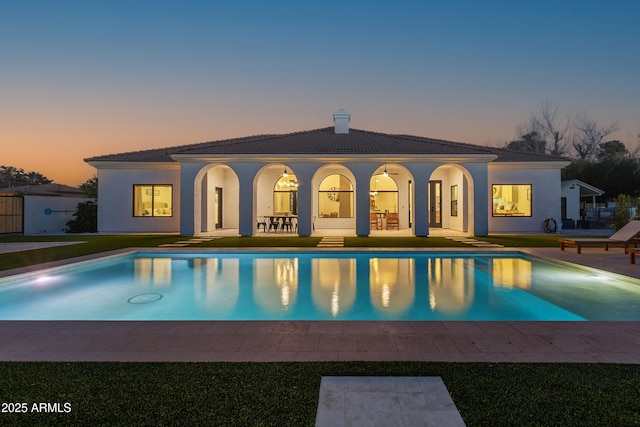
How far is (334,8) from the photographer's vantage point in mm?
16297

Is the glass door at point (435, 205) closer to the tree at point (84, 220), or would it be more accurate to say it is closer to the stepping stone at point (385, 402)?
the stepping stone at point (385, 402)

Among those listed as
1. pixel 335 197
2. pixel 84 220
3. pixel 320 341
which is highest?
pixel 335 197

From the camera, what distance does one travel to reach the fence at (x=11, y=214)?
17.4m

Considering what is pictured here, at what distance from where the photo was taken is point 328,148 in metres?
16.1

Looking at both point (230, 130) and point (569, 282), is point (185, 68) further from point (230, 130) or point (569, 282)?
point (569, 282)

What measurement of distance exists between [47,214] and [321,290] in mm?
18888

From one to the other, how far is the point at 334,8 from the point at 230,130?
13.8 m

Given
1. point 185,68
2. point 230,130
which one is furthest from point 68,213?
point 230,130

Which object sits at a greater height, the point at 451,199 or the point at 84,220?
the point at 451,199

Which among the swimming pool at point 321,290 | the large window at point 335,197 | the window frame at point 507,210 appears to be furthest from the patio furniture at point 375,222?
the swimming pool at point 321,290

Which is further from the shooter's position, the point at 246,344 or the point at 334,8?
the point at 334,8

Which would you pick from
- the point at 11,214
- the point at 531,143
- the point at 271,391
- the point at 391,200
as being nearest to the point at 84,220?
the point at 11,214

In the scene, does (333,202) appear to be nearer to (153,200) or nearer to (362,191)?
(362,191)

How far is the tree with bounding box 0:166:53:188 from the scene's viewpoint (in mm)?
48800
